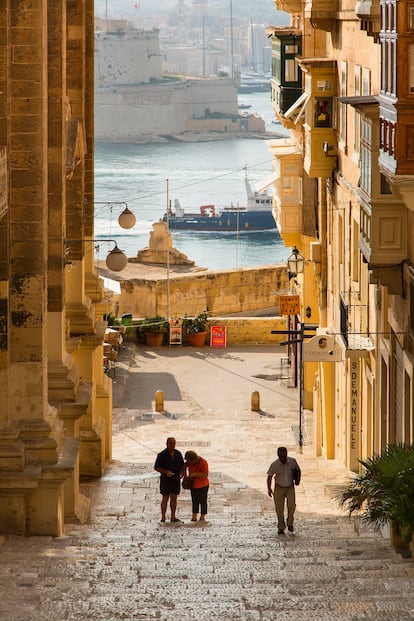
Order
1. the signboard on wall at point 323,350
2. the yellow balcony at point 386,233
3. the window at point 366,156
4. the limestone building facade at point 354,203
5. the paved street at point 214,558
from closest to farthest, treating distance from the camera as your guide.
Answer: the paved street at point 214,558 → the limestone building facade at point 354,203 → the window at point 366,156 → the yellow balcony at point 386,233 → the signboard on wall at point 323,350

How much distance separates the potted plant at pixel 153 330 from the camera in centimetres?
3922

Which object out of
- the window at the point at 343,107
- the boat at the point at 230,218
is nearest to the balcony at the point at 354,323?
the window at the point at 343,107

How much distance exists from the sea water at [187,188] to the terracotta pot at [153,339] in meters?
49.4

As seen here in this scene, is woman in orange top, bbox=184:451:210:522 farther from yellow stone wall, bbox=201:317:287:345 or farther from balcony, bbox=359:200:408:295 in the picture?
yellow stone wall, bbox=201:317:287:345

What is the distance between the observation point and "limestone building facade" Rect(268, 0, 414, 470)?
45.2ft

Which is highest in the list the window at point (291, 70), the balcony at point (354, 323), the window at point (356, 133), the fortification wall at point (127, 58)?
the fortification wall at point (127, 58)

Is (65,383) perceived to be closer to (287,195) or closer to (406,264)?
(406,264)

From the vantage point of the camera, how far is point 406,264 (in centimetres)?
1548

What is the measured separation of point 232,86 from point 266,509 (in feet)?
545

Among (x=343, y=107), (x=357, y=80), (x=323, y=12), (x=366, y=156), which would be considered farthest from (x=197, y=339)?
(x=366, y=156)

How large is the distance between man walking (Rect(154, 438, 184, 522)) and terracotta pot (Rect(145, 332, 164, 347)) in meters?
22.7

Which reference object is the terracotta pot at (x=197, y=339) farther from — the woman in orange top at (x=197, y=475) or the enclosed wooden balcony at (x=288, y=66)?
the woman in orange top at (x=197, y=475)

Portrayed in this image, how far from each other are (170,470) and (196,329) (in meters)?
23.1

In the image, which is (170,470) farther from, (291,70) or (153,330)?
(153,330)
